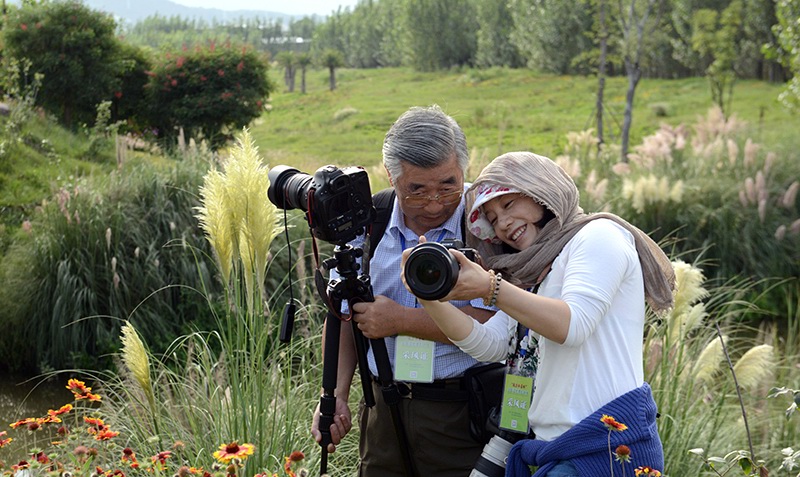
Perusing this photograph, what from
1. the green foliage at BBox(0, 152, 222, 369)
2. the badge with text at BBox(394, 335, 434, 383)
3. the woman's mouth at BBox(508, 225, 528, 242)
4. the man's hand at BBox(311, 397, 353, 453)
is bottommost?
the green foliage at BBox(0, 152, 222, 369)

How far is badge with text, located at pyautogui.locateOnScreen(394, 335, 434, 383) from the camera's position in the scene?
263cm

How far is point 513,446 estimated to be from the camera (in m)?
2.24

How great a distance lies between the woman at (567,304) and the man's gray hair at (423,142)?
0.22m

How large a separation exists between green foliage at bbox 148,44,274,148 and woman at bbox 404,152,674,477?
38.3ft

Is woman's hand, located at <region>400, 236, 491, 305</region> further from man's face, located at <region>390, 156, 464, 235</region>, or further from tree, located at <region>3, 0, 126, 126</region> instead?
tree, located at <region>3, 0, 126, 126</region>

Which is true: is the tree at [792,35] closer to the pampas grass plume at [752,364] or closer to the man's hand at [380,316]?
the pampas grass plume at [752,364]

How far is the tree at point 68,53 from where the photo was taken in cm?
1337

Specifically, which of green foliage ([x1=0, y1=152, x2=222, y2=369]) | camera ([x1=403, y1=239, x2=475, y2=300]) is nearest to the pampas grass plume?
camera ([x1=403, y1=239, x2=475, y2=300])

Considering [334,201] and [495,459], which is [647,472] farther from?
[334,201]

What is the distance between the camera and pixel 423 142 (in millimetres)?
2504

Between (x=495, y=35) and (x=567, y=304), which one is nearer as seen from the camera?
(x=567, y=304)

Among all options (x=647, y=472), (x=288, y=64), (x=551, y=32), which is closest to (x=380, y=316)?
(x=647, y=472)

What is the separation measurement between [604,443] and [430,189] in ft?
2.80

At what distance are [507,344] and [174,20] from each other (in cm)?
8834
